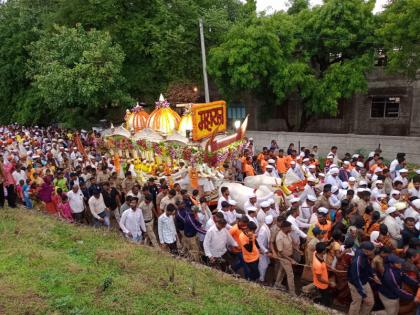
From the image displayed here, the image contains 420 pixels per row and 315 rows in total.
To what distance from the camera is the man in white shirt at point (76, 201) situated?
9.44m

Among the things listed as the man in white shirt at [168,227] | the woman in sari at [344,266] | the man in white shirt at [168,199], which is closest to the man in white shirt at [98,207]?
the man in white shirt at [168,199]

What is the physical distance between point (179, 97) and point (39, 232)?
15.4 meters

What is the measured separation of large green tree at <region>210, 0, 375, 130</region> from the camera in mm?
18266

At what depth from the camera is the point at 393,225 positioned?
22.9ft

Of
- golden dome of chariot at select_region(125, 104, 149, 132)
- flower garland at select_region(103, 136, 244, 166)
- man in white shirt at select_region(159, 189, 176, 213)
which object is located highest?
golden dome of chariot at select_region(125, 104, 149, 132)

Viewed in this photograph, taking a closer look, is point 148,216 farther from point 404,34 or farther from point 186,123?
point 404,34

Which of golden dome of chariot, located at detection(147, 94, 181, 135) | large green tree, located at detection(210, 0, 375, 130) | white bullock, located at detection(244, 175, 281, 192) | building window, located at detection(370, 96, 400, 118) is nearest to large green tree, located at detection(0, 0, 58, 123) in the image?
large green tree, located at detection(210, 0, 375, 130)

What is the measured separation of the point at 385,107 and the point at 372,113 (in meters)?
0.78

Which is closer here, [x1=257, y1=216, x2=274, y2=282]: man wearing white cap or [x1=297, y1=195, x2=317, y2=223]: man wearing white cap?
[x1=257, y1=216, x2=274, y2=282]: man wearing white cap

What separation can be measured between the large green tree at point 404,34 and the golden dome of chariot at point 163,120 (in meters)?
8.69

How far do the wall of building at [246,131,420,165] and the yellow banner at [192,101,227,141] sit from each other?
869cm

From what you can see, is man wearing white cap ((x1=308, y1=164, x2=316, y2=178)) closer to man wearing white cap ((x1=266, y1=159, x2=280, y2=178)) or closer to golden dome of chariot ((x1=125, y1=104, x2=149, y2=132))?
man wearing white cap ((x1=266, y1=159, x2=280, y2=178))

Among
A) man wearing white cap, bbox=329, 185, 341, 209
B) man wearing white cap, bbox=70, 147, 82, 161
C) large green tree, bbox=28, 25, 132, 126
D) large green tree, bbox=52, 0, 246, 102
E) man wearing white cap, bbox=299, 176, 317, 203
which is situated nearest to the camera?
man wearing white cap, bbox=329, 185, 341, 209

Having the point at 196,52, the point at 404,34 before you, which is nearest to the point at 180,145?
the point at 404,34
